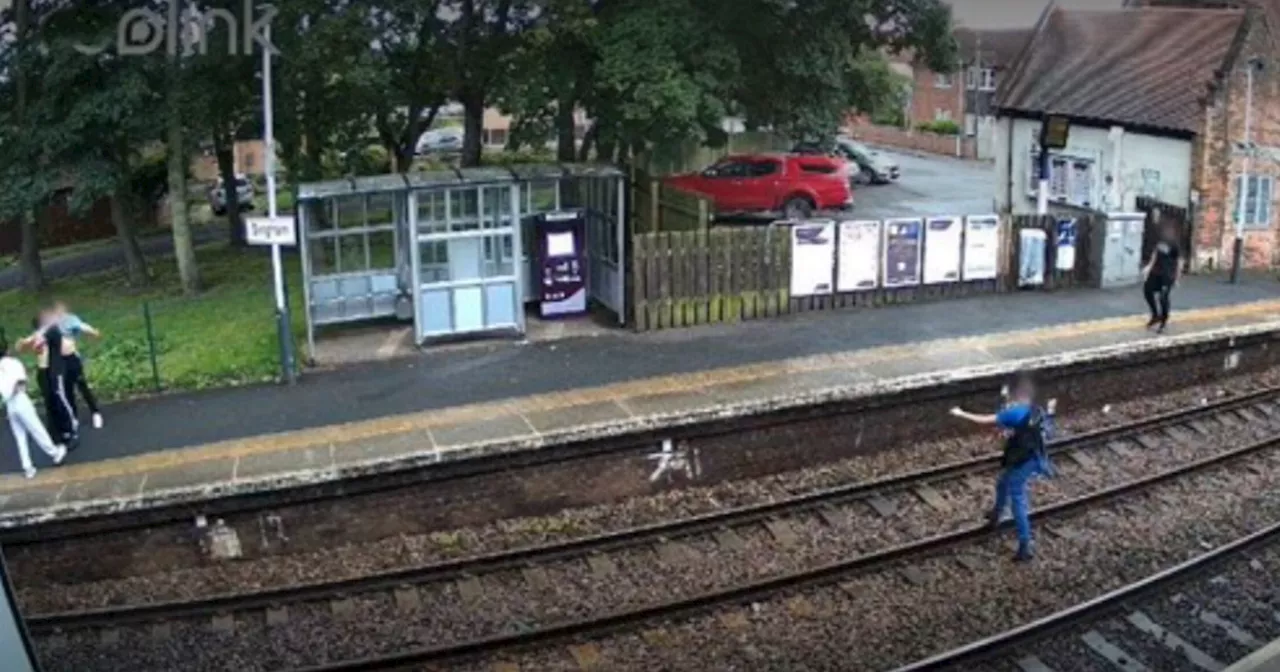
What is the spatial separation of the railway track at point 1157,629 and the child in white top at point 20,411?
8.39 meters

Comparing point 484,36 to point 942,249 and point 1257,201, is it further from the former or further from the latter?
point 1257,201

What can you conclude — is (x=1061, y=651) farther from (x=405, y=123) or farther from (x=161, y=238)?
(x=161, y=238)

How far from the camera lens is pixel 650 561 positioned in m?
11.3

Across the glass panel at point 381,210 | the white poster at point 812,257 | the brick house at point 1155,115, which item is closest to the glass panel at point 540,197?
the glass panel at point 381,210

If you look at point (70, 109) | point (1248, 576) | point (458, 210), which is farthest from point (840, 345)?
point (70, 109)

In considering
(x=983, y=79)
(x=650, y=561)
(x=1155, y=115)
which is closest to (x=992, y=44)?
(x=983, y=79)

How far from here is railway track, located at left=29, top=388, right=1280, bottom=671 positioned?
10031 mm

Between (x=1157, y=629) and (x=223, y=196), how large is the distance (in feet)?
92.2

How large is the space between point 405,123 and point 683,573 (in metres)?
14.4

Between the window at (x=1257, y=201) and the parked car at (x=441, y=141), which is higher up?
the parked car at (x=441, y=141)

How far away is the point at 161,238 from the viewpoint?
28.8 meters

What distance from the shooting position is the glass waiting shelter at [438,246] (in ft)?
51.5

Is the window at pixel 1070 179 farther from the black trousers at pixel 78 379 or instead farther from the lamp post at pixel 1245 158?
the black trousers at pixel 78 379

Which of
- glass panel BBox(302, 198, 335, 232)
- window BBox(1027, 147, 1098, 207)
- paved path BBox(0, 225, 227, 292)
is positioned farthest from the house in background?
glass panel BBox(302, 198, 335, 232)
